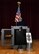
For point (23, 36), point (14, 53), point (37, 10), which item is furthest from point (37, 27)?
point (14, 53)

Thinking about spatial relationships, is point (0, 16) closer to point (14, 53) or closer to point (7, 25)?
point (7, 25)

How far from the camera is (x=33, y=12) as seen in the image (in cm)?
662

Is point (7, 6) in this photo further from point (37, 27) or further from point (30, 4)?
point (37, 27)

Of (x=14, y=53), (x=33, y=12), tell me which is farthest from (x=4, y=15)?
(x=14, y=53)

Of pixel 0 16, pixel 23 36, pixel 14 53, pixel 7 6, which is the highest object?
pixel 7 6

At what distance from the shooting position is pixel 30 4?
6.59 metres

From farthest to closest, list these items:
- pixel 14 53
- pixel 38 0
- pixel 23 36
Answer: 1. pixel 38 0
2. pixel 23 36
3. pixel 14 53

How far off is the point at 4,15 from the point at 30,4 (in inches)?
44.9

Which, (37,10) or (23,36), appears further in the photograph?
(37,10)

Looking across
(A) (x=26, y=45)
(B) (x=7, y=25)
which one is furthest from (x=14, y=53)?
(B) (x=7, y=25)

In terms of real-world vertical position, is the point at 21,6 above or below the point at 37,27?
above

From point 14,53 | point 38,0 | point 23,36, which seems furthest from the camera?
point 38,0

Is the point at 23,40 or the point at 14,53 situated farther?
the point at 23,40

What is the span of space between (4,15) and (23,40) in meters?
2.18
